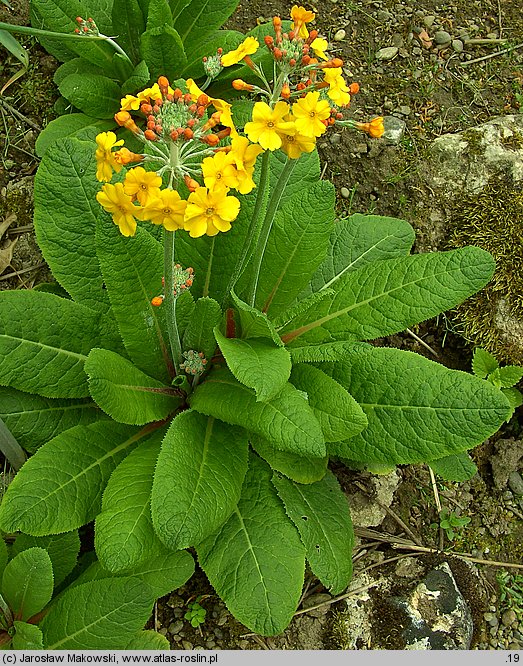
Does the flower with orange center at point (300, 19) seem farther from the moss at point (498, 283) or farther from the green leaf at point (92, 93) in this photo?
the moss at point (498, 283)

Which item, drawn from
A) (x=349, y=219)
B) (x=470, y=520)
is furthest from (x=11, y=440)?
(x=470, y=520)

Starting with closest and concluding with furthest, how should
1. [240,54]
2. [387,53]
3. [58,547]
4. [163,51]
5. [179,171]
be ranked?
[179,171]
[240,54]
[58,547]
[163,51]
[387,53]

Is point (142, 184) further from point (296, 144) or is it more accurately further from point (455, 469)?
point (455, 469)

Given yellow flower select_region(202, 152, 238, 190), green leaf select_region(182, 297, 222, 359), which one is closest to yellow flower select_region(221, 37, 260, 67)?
yellow flower select_region(202, 152, 238, 190)

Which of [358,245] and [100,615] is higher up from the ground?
[358,245]

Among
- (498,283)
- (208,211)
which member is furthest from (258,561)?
(498,283)

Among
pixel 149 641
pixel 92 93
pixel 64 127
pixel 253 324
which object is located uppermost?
pixel 92 93
